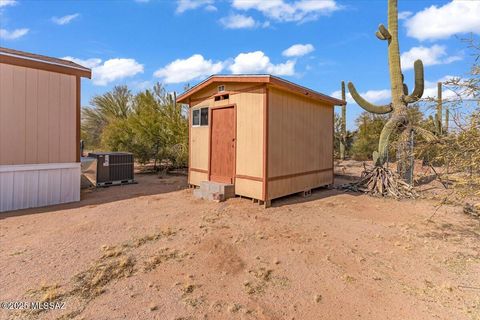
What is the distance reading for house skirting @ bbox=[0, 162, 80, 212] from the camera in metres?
5.20

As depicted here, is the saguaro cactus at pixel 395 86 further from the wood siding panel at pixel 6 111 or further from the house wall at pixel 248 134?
the wood siding panel at pixel 6 111

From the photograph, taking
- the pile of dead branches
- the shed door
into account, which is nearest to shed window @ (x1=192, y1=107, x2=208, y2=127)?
the shed door

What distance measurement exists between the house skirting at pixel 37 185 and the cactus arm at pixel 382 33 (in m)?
8.62

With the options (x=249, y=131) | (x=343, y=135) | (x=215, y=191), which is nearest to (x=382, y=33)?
(x=249, y=131)

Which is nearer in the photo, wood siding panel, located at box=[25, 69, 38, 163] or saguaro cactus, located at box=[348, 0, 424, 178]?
wood siding panel, located at box=[25, 69, 38, 163]

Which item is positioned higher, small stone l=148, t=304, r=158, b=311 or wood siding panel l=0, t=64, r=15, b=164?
A: wood siding panel l=0, t=64, r=15, b=164

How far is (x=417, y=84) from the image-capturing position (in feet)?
24.8

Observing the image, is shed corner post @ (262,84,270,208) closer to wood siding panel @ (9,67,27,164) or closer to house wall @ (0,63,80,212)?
house wall @ (0,63,80,212)

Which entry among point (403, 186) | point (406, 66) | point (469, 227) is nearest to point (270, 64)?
point (406, 66)

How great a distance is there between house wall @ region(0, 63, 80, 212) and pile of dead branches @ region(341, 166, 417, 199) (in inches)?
289

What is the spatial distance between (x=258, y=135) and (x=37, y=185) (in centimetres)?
470

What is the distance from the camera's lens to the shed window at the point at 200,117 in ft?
23.3

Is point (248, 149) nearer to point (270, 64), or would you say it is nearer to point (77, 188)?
point (77, 188)

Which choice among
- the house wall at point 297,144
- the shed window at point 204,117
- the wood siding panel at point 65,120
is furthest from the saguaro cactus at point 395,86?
the wood siding panel at point 65,120
